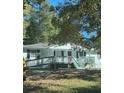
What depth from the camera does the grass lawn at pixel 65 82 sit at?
3289mm

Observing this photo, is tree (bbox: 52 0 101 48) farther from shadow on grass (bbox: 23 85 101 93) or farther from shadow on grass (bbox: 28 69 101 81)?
shadow on grass (bbox: 23 85 101 93)

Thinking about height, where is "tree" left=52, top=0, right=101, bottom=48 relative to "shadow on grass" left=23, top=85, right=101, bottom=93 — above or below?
above

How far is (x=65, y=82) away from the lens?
10.9 feet

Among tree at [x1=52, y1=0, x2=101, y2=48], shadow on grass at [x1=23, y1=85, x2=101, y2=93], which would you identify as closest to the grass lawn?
shadow on grass at [x1=23, y1=85, x2=101, y2=93]

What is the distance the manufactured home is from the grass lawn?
64 mm

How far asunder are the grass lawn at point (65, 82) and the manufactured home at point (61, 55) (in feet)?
0.21

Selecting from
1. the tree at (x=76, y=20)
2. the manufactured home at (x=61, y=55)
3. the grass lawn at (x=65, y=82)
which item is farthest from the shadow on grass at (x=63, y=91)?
the tree at (x=76, y=20)

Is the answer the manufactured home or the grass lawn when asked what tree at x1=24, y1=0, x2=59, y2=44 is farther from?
the grass lawn

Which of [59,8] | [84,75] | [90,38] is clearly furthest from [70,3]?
[84,75]

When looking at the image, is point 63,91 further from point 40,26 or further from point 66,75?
point 40,26

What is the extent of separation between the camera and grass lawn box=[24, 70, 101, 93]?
329 cm

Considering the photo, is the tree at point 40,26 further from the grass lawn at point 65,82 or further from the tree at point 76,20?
the grass lawn at point 65,82

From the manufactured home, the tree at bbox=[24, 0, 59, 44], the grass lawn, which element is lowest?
the grass lawn
